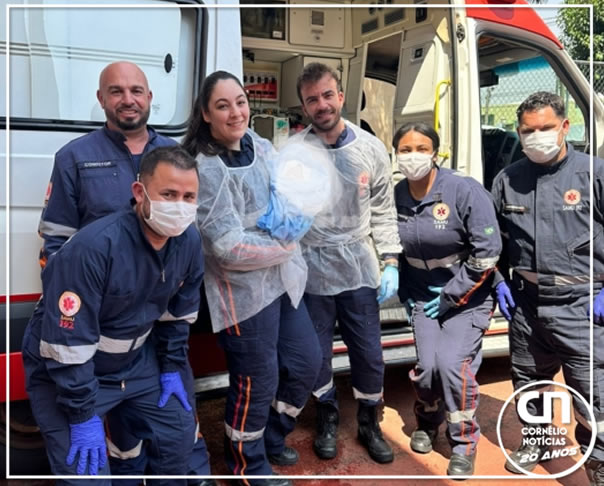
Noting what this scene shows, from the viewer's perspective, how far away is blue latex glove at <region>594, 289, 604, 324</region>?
236 centimetres

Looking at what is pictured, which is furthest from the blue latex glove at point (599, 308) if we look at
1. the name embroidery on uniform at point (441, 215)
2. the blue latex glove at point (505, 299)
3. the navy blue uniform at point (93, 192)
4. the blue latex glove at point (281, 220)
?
the navy blue uniform at point (93, 192)

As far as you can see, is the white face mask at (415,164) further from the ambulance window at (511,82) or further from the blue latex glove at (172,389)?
the blue latex glove at (172,389)

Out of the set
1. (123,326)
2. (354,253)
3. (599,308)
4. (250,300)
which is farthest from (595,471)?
(123,326)

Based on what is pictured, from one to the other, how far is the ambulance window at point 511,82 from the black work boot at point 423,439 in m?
1.87

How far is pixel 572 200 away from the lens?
2.39 meters

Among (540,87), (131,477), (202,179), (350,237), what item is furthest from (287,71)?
(131,477)

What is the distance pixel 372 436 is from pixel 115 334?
1.47 m

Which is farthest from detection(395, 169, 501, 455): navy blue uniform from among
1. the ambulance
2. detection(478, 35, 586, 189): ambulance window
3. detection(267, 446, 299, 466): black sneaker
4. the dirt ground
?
detection(478, 35, 586, 189): ambulance window

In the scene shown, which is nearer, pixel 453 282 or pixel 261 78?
pixel 453 282

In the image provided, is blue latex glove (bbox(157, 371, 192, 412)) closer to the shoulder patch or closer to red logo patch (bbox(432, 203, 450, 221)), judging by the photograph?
the shoulder patch

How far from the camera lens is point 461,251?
8.75 feet

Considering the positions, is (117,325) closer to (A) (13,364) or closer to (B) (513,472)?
(A) (13,364)

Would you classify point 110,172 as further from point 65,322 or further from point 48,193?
point 65,322

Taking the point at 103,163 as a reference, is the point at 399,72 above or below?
above
